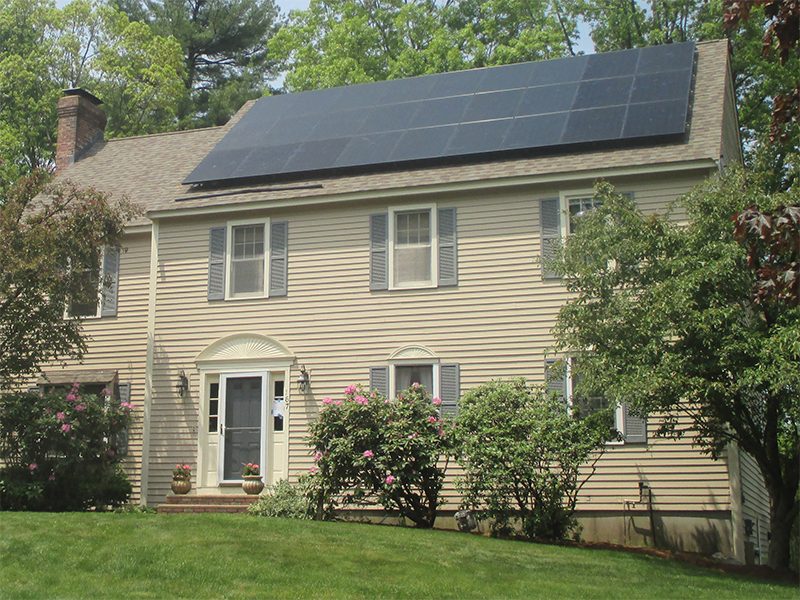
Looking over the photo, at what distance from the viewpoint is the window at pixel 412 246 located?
17.4 meters

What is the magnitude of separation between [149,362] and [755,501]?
10.6 meters

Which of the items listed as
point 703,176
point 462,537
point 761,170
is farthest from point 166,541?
point 703,176

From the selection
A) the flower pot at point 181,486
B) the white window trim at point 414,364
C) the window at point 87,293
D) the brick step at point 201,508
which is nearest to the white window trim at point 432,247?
the white window trim at point 414,364

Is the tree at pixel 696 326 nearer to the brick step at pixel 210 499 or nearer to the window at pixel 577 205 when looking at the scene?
the window at pixel 577 205

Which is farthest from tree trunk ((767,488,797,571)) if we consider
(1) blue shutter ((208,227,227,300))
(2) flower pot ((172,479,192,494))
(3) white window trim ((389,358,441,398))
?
(1) blue shutter ((208,227,227,300))

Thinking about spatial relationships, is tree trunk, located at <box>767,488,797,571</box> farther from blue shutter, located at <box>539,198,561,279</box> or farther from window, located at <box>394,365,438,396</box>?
window, located at <box>394,365,438,396</box>

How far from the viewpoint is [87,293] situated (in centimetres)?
1783

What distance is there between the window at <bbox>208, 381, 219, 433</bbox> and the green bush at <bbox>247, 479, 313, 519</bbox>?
2.31 metres

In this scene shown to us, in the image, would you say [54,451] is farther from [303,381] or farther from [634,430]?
[634,430]

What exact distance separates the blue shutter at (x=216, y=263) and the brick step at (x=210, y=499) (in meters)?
3.42

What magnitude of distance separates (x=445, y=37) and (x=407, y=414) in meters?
19.5

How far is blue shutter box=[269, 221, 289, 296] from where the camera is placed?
1806 cm

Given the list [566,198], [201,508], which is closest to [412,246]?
[566,198]

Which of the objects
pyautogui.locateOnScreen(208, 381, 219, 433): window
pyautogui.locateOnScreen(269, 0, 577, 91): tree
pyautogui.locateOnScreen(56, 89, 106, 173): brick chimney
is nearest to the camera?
pyautogui.locateOnScreen(208, 381, 219, 433): window
